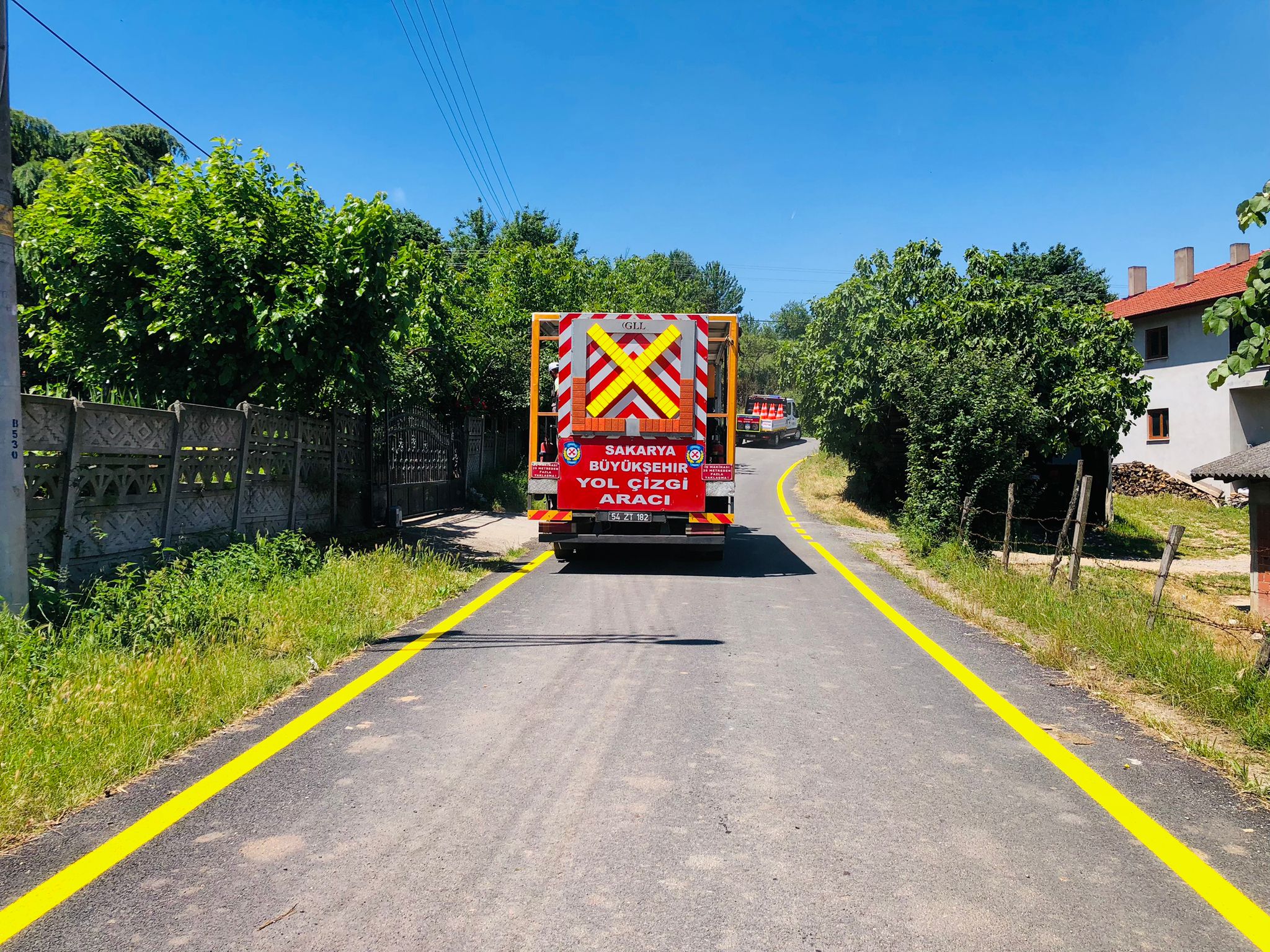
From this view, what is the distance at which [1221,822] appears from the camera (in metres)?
3.82

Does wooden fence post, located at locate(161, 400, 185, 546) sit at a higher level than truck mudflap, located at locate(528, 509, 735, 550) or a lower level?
higher

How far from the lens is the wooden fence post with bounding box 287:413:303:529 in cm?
1121

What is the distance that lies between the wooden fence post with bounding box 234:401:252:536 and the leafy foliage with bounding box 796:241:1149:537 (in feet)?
37.8

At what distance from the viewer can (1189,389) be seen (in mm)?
32219

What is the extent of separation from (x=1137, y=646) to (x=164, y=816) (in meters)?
6.37

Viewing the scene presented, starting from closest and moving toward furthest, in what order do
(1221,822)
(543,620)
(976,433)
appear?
(1221,822), (543,620), (976,433)

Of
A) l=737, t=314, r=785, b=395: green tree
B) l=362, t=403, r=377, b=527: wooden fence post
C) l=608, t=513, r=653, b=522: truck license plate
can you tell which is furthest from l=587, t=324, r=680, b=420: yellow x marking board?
l=737, t=314, r=785, b=395: green tree

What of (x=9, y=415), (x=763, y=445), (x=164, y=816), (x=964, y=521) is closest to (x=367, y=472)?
(x=9, y=415)

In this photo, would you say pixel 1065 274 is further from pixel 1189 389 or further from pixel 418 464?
pixel 418 464

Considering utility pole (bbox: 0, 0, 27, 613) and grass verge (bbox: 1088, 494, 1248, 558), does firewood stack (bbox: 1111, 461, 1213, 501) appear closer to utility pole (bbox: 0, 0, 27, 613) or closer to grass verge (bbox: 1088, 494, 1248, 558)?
grass verge (bbox: 1088, 494, 1248, 558)

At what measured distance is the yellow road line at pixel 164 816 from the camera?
296 cm

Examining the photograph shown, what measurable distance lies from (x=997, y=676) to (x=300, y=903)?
5.03m

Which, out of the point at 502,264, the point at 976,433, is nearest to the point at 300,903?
the point at 976,433

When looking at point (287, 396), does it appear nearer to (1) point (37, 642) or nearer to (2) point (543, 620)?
(2) point (543, 620)
